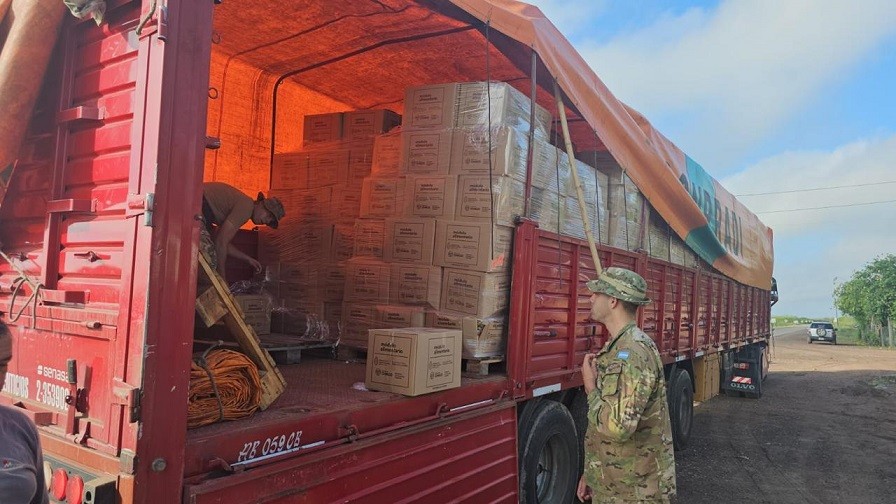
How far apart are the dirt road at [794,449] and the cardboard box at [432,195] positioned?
11.8 ft

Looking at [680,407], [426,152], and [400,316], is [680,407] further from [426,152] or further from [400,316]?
[426,152]

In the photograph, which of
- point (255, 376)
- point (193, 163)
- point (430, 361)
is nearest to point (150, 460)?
point (255, 376)

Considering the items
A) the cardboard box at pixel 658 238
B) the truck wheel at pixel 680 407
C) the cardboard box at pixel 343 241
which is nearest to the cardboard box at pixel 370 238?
the cardboard box at pixel 343 241

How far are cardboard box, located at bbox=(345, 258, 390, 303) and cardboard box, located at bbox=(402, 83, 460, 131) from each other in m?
0.97

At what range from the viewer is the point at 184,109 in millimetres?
1930

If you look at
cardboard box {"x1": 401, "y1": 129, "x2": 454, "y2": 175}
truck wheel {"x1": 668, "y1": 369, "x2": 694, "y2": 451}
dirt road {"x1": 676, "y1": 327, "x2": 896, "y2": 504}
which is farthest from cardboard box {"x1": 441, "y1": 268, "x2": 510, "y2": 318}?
truck wheel {"x1": 668, "y1": 369, "x2": 694, "y2": 451}

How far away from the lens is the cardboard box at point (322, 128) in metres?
4.93

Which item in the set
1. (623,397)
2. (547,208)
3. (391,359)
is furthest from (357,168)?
(623,397)

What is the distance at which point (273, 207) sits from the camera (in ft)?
14.9

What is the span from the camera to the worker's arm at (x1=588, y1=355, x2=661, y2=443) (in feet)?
8.57

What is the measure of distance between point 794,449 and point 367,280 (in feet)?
20.8

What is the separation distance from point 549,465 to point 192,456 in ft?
10.6

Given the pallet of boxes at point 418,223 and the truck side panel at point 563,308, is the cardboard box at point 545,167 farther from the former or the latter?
the truck side panel at point 563,308

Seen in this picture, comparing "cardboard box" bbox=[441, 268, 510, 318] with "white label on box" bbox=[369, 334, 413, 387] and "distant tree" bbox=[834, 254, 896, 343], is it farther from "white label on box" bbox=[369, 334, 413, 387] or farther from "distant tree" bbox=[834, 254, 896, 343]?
"distant tree" bbox=[834, 254, 896, 343]
